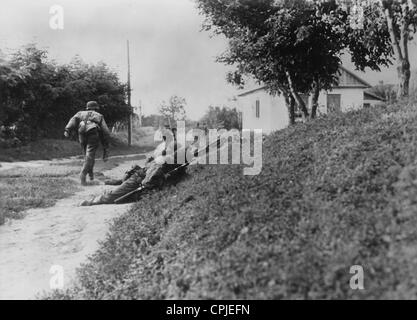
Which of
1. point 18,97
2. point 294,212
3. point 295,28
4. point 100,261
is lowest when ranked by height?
point 100,261

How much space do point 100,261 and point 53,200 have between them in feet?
14.1

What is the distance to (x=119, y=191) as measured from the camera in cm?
962

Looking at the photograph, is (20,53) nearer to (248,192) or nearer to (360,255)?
(248,192)

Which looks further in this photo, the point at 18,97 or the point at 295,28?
the point at 18,97

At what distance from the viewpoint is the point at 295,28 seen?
17.3 meters

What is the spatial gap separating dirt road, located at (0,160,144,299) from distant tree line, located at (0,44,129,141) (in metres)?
15.6

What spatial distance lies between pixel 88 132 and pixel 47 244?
5.98 metres

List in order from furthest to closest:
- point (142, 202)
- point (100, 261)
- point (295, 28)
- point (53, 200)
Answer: point (295, 28)
point (53, 200)
point (142, 202)
point (100, 261)

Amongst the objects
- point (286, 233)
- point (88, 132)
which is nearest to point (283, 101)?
point (88, 132)

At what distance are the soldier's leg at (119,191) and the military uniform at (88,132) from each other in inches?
117

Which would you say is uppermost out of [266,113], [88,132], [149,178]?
[266,113]

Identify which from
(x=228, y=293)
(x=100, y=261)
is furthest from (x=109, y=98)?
(x=228, y=293)

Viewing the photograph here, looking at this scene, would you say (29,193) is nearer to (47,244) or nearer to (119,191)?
(119,191)

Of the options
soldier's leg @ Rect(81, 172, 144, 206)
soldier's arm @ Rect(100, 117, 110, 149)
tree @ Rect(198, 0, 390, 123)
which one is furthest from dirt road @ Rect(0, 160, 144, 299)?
tree @ Rect(198, 0, 390, 123)
